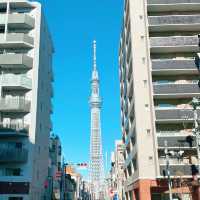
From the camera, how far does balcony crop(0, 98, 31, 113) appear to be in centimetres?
4544

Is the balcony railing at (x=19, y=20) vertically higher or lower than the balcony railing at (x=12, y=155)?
higher

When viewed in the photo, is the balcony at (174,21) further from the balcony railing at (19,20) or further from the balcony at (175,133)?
the balcony railing at (19,20)

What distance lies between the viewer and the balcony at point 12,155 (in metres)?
43.7

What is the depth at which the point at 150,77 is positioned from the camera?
145ft

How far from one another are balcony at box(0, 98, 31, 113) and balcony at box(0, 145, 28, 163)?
4.94 m

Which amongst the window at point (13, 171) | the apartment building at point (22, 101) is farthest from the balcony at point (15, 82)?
the window at point (13, 171)

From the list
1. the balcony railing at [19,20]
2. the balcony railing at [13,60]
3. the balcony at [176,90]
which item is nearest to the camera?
the balcony at [176,90]

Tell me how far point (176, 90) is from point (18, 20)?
22.6m

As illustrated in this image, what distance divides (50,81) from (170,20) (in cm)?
2270

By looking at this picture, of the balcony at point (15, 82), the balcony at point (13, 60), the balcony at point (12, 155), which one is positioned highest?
the balcony at point (13, 60)

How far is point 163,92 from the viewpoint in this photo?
4362 cm

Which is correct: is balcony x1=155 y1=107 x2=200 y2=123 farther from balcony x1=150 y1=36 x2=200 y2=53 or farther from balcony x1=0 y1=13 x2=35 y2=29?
balcony x1=0 y1=13 x2=35 y2=29

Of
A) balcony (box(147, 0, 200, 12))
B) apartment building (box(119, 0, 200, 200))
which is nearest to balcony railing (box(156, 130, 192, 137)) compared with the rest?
apartment building (box(119, 0, 200, 200))

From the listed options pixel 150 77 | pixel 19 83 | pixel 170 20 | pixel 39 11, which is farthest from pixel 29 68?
pixel 170 20
